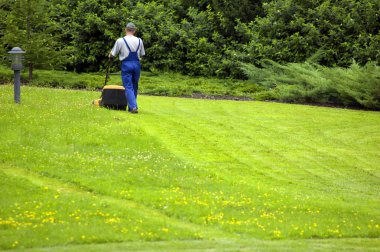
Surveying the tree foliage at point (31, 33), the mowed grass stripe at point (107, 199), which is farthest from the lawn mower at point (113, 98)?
the tree foliage at point (31, 33)

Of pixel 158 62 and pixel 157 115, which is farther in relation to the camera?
pixel 158 62

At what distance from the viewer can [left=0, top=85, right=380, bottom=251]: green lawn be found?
973 centimetres

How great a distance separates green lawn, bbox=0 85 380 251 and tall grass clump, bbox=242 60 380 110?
2102 mm

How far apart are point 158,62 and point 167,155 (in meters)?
15.0

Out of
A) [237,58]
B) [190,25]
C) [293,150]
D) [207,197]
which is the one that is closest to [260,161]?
[293,150]

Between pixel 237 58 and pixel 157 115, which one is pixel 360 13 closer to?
pixel 237 58

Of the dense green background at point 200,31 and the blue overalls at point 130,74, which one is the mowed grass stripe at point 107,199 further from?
the dense green background at point 200,31

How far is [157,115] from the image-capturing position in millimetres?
19141

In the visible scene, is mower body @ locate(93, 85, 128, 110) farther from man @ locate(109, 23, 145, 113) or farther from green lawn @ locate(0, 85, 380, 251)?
green lawn @ locate(0, 85, 380, 251)

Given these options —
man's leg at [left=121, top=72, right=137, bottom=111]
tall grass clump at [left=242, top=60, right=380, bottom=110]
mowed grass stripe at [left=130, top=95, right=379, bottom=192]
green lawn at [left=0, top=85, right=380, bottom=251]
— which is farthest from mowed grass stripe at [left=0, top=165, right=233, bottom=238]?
tall grass clump at [left=242, top=60, right=380, bottom=110]

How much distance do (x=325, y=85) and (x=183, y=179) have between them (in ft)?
37.5

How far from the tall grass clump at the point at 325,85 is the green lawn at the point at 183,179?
6.90ft

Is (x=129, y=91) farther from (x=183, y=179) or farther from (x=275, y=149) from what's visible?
(x=183, y=179)

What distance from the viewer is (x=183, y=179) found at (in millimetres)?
12711
